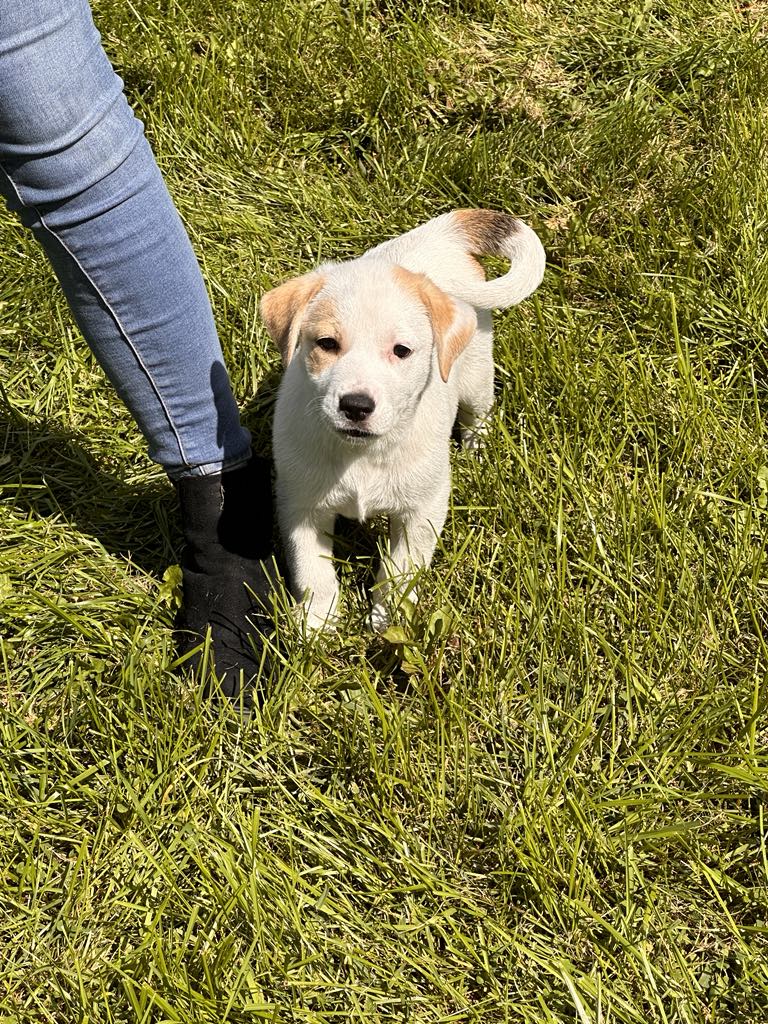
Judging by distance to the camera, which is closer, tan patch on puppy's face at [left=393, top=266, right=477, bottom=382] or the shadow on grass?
tan patch on puppy's face at [left=393, top=266, right=477, bottom=382]

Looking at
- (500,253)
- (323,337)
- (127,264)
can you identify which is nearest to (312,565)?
(323,337)

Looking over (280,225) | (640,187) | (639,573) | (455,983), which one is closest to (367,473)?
(639,573)

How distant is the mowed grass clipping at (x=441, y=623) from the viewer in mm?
2072

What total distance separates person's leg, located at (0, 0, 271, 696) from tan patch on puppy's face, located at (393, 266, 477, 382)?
499mm

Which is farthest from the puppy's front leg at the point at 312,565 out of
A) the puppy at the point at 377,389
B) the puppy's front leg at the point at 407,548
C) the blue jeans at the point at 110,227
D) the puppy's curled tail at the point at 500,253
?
the puppy's curled tail at the point at 500,253

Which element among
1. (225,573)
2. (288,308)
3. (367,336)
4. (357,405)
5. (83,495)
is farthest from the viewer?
(83,495)

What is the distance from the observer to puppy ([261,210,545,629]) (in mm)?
2326

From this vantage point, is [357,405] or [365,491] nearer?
[357,405]

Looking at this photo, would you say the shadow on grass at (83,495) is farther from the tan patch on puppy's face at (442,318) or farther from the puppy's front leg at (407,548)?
the tan patch on puppy's face at (442,318)

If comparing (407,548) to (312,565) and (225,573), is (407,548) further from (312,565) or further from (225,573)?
(225,573)

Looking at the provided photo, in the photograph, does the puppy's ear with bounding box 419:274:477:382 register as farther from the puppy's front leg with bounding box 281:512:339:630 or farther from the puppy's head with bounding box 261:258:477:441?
the puppy's front leg with bounding box 281:512:339:630

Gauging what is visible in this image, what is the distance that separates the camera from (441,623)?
2480 mm

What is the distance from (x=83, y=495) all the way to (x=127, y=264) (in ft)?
3.32

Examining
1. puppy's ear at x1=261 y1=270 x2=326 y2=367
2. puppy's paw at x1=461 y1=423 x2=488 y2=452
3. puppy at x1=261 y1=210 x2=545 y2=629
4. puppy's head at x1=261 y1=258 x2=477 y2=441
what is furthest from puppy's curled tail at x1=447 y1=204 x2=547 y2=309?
puppy's ear at x1=261 y1=270 x2=326 y2=367
